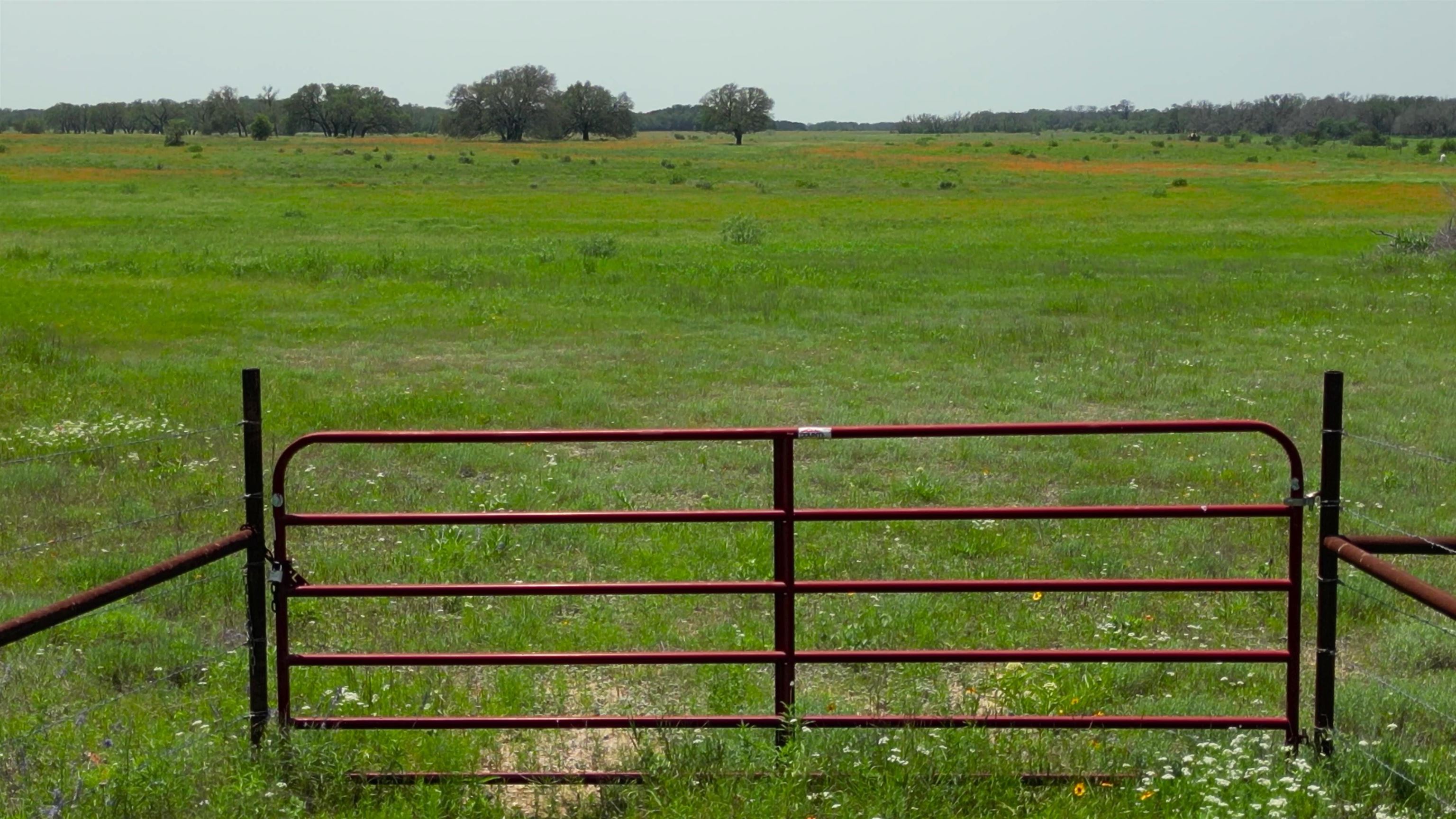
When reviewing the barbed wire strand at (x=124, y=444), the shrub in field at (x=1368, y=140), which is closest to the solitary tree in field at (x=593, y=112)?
the shrub in field at (x=1368, y=140)

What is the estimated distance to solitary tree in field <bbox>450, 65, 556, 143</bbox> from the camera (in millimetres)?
138125

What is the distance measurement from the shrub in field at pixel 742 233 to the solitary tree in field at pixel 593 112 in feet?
351

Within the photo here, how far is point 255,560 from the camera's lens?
16.8 feet

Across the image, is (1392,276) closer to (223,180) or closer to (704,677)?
(704,677)

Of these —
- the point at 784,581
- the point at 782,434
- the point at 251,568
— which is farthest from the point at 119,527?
the point at 782,434

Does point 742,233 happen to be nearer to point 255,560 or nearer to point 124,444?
point 124,444

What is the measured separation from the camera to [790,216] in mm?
46625

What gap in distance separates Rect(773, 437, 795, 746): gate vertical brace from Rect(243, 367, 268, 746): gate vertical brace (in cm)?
180

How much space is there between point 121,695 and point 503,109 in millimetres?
137531

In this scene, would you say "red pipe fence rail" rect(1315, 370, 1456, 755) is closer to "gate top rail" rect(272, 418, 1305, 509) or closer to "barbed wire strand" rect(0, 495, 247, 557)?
"gate top rail" rect(272, 418, 1305, 509)

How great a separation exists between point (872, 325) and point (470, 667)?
1523 cm

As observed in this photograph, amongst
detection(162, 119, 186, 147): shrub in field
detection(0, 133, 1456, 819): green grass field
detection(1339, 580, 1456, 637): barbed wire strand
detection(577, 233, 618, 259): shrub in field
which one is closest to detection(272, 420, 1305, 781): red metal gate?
detection(0, 133, 1456, 819): green grass field

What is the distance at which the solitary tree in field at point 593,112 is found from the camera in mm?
142750

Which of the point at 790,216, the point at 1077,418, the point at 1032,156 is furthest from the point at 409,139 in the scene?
the point at 1077,418
